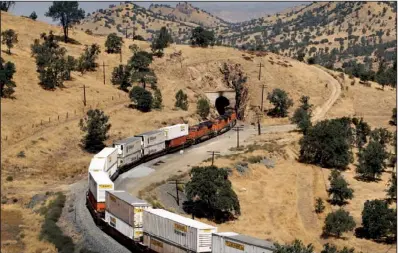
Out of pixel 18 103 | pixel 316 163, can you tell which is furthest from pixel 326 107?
pixel 18 103

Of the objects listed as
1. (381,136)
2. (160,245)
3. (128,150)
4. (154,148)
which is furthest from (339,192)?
(381,136)

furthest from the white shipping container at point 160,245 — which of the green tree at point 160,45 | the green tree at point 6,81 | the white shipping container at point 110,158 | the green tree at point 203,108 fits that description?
the green tree at point 160,45

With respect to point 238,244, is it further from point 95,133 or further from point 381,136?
point 381,136

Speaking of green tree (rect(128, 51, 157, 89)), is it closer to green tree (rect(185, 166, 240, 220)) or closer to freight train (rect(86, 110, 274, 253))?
freight train (rect(86, 110, 274, 253))

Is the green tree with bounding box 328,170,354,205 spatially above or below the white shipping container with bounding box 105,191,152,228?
below

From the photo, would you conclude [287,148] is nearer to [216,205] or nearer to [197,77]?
[216,205]

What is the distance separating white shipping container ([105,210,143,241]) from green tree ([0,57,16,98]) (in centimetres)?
5275

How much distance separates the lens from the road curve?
177 feet

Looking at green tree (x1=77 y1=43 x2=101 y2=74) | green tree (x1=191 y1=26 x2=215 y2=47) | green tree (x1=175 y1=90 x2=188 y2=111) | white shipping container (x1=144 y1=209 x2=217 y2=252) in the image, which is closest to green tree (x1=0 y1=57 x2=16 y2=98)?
green tree (x1=77 y1=43 x2=101 y2=74)

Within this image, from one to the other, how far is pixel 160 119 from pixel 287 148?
26258 mm

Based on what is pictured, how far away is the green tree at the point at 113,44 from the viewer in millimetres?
143250

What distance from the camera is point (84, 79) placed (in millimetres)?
124062

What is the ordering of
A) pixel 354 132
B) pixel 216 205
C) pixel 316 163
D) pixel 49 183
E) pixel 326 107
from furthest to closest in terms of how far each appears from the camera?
1. pixel 326 107
2. pixel 354 132
3. pixel 316 163
4. pixel 49 183
5. pixel 216 205

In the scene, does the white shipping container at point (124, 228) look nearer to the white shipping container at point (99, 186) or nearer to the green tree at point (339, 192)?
the white shipping container at point (99, 186)
